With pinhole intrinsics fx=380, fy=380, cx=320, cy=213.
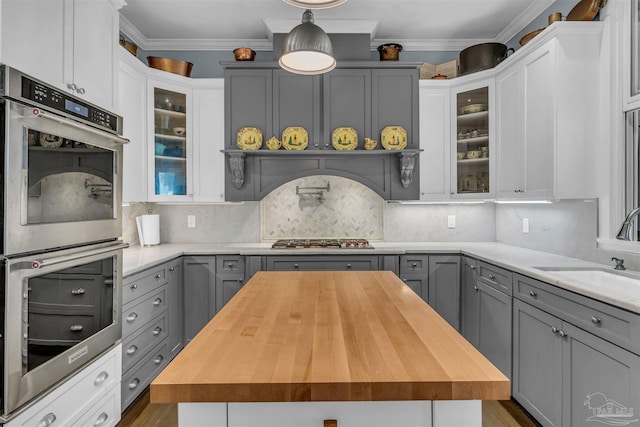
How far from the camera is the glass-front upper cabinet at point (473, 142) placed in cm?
338

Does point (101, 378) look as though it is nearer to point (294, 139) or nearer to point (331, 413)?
point (331, 413)

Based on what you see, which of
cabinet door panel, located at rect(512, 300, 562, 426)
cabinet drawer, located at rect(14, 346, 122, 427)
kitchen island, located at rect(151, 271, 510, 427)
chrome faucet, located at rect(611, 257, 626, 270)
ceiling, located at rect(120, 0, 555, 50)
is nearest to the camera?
kitchen island, located at rect(151, 271, 510, 427)

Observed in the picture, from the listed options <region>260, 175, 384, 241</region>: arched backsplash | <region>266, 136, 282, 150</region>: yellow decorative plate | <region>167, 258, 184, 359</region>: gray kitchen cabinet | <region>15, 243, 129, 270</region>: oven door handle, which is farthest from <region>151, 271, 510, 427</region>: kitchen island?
<region>260, 175, 384, 241</region>: arched backsplash

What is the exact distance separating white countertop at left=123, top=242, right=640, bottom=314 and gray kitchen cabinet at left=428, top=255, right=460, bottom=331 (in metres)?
0.09

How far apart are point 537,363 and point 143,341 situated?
250 cm

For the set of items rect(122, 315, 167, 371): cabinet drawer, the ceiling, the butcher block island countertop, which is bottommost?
rect(122, 315, 167, 371): cabinet drawer

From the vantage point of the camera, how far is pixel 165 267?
2965mm

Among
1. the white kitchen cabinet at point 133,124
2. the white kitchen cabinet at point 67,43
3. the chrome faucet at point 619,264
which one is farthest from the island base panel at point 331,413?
the white kitchen cabinet at point 133,124

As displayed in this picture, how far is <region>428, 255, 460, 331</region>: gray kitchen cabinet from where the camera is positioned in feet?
10.9

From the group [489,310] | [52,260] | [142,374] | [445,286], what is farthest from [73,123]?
[445,286]

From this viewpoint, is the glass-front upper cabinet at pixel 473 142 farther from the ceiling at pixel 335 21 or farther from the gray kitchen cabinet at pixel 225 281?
the gray kitchen cabinet at pixel 225 281

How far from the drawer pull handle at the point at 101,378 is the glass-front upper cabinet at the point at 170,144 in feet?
5.56

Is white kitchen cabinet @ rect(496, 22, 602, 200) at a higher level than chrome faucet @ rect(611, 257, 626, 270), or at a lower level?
higher

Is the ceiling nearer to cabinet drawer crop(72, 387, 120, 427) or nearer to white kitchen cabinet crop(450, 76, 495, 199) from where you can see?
white kitchen cabinet crop(450, 76, 495, 199)
